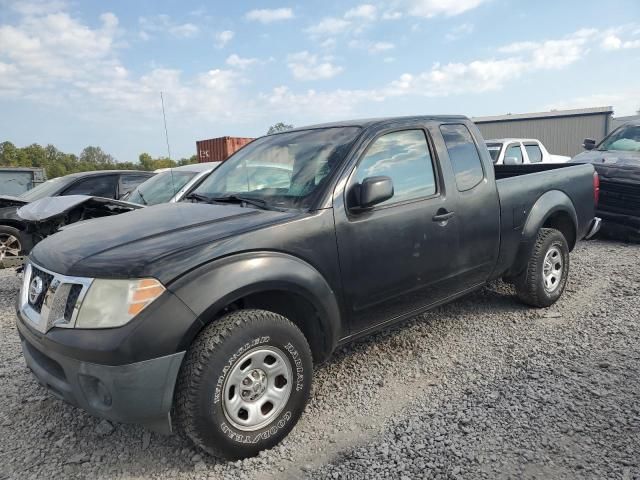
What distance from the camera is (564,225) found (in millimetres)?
4820

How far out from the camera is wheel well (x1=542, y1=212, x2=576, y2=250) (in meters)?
4.68

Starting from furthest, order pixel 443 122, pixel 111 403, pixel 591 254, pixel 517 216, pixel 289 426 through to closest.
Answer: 1. pixel 591 254
2. pixel 517 216
3. pixel 443 122
4. pixel 289 426
5. pixel 111 403

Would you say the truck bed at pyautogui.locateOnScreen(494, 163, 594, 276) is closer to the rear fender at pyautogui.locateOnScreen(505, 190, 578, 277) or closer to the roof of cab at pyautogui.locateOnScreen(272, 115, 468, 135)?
the rear fender at pyautogui.locateOnScreen(505, 190, 578, 277)

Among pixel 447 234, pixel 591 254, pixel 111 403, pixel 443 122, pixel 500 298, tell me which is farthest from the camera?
pixel 591 254

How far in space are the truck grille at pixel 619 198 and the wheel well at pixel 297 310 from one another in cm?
622

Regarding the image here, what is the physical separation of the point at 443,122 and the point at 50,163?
41431mm

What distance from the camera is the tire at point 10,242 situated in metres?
7.34

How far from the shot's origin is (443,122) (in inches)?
148

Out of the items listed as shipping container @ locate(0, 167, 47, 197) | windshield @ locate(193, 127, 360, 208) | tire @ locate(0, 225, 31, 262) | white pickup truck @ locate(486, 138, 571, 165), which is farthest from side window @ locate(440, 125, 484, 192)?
shipping container @ locate(0, 167, 47, 197)

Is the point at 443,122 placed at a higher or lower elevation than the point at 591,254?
higher

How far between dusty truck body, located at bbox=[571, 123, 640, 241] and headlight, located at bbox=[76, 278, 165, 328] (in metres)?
7.19

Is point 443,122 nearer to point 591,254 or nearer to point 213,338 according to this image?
point 213,338

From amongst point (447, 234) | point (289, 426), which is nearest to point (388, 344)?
point (447, 234)

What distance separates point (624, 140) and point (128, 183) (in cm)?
862
